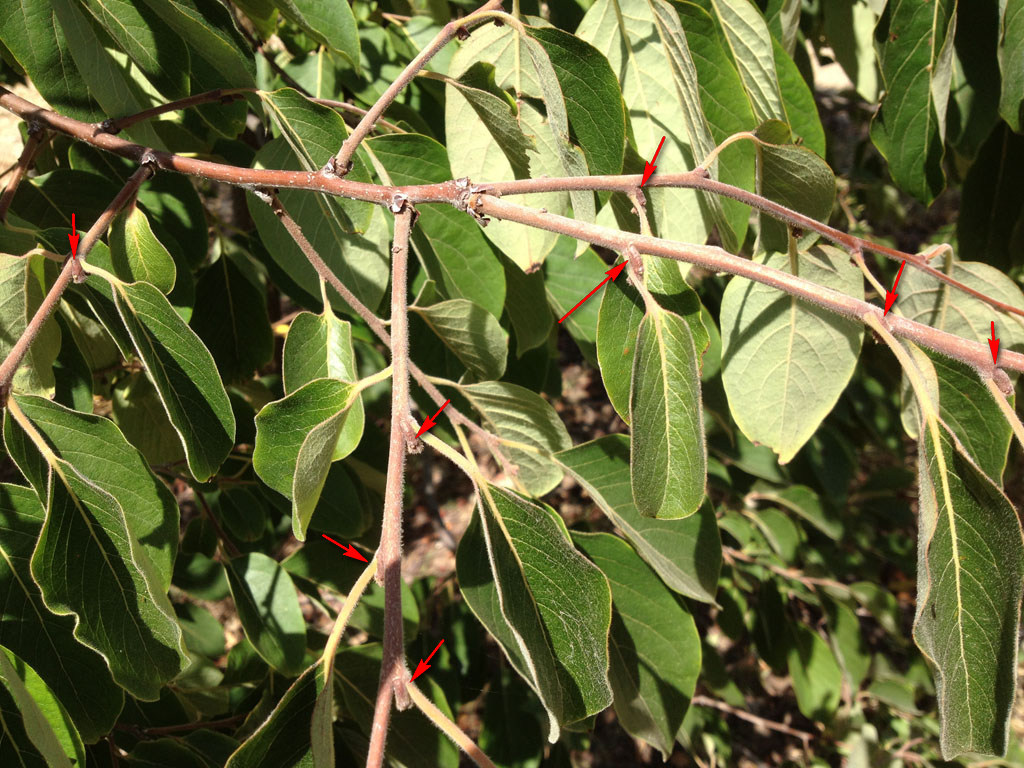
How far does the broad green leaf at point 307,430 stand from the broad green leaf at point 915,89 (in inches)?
36.4

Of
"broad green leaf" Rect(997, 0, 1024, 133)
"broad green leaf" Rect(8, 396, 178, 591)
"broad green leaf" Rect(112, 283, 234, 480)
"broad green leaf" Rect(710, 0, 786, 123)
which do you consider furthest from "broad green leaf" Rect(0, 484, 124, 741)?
"broad green leaf" Rect(997, 0, 1024, 133)

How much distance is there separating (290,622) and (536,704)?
77 cm

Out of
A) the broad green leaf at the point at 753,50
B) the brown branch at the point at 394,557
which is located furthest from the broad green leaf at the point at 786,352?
the brown branch at the point at 394,557

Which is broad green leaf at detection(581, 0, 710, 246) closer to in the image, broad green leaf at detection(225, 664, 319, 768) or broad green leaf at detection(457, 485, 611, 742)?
broad green leaf at detection(457, 485, 611, 742)

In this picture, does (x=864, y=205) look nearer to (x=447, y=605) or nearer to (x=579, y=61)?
(x=447, y=605)

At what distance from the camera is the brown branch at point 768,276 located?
0.74 meters

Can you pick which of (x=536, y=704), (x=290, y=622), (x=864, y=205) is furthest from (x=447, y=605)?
(x=864, y=205)

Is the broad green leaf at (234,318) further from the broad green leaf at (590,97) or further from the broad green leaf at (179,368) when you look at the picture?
the broad green leaf at (590,97)

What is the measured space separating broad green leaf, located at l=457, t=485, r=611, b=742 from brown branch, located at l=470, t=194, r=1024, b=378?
305 mm

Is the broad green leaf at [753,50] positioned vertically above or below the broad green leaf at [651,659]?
above

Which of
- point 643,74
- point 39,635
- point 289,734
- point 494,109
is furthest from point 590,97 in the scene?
point 39,635

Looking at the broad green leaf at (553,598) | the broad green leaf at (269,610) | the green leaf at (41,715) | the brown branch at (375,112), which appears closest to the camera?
the green leaf at (41,715)

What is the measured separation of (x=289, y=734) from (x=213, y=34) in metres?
0.78

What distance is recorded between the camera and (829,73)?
4.96 meters
